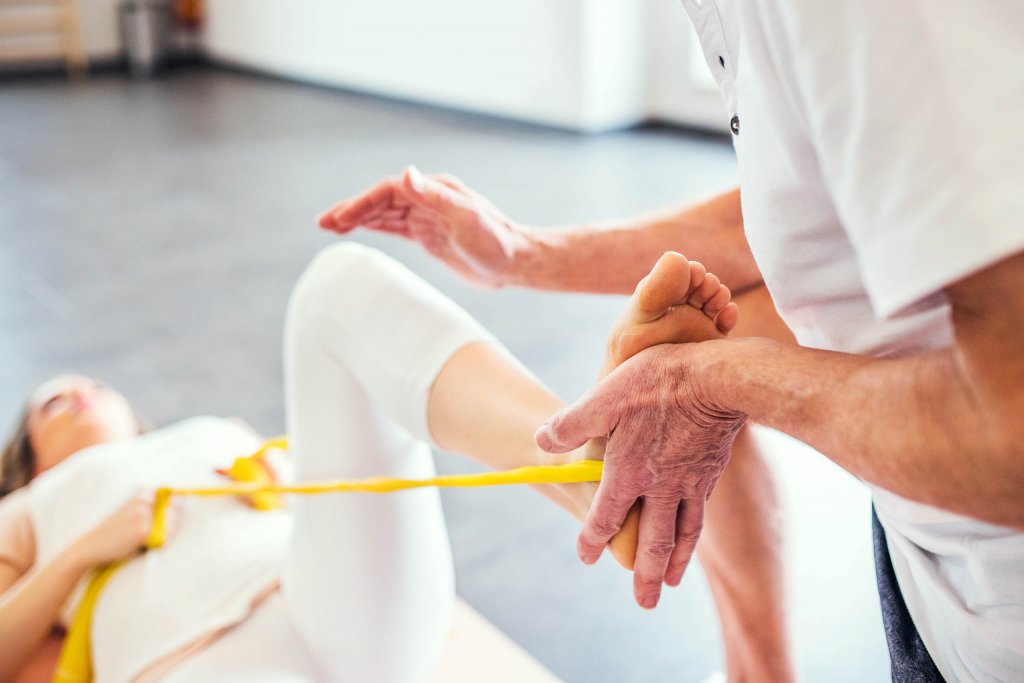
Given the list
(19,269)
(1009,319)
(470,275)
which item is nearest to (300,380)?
(470,275)

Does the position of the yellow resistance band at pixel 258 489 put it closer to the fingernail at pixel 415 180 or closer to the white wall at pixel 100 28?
the fingernail at pixel 415 180

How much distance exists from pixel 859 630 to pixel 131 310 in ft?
7.29

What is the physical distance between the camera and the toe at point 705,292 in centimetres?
90

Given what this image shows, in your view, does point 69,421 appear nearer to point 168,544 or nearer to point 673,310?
point 168,544

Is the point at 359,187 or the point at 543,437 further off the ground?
the point at 543,437

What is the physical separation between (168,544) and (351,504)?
325mm

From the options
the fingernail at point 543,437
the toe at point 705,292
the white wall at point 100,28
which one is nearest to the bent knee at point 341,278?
the fingernail at point 543,437

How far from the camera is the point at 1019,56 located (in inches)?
23.1

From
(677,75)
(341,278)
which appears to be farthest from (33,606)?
(677,75)

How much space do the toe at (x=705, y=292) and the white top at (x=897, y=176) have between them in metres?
0.06

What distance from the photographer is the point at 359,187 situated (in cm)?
418

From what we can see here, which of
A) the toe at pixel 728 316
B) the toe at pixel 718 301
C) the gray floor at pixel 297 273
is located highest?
the toe at pixel 718 301

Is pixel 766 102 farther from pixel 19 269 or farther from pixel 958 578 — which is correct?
pixel 19 269

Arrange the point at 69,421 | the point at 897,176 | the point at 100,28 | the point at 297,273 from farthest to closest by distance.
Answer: the point at 100,28 → the point at 297,273 → the point at 69,421 → the point at 897,176
